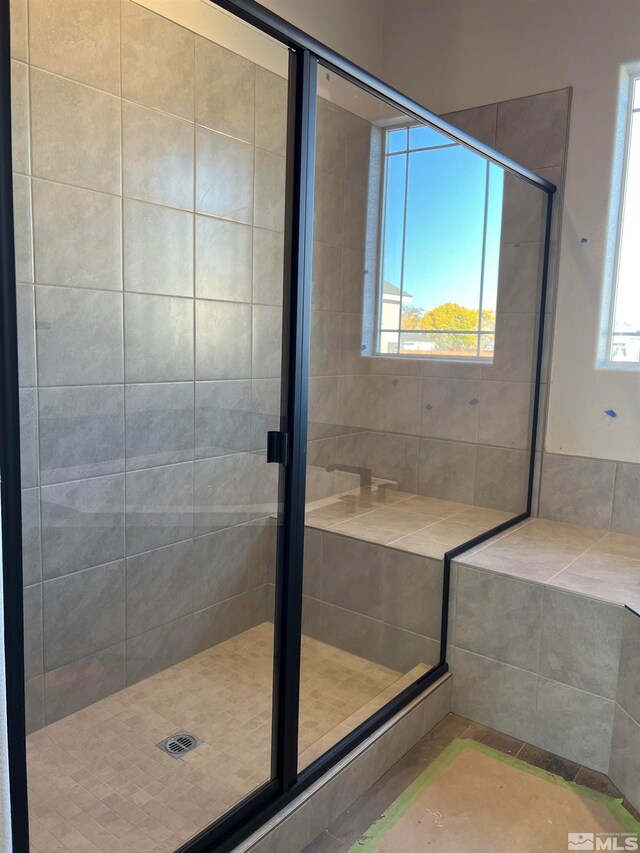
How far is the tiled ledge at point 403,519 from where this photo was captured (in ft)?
6.06

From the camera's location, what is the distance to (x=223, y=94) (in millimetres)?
1643

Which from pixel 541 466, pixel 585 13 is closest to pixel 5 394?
pixel 541 466

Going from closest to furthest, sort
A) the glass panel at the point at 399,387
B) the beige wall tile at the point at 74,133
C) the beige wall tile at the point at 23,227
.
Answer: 1. the beige wall tile at the point at 23,227
2. the beige wall tile at the point at 74,133
3. the glass panel at the point at 399,387

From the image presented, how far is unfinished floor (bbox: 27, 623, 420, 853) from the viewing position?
132 cm

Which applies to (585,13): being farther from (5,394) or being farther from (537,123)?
(5,394)

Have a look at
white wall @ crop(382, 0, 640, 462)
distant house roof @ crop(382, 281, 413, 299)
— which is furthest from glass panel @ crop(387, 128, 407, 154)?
white wall @ crop(382, 0, 640, 462)

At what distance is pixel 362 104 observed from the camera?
165 centimetres

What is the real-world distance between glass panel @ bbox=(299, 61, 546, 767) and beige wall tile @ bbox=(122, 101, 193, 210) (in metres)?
0.37

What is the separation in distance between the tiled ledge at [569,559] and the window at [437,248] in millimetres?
715

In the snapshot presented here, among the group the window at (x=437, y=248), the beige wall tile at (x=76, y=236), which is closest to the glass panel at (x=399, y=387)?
the window at (x=437, y=248)

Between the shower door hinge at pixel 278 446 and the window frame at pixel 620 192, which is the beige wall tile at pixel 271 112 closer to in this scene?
the shower door hinge at pixel 278 446

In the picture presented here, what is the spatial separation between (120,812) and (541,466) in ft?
6.43

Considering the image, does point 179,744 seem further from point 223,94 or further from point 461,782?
point 223,94

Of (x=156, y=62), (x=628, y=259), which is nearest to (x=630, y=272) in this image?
(x=628, y=259)
